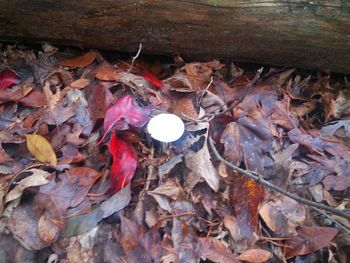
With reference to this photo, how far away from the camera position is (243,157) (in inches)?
82.2

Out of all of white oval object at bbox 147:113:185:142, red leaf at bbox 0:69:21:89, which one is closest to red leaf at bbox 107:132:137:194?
white oval object at bbox 147:113:185:142

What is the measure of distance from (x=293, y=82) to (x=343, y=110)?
1.22ft

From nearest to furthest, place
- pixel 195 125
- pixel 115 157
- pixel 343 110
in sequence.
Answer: pixel 115 157 → pixel 195 125 → pixel 343 110

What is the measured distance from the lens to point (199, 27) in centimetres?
234

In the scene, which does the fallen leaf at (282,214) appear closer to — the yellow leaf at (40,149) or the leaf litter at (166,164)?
the leaf litter at (166,164)

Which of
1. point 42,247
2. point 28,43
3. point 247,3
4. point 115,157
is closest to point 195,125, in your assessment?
point 115,157

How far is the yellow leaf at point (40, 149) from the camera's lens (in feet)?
6.53

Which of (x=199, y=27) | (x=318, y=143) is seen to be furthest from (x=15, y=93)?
(x=318, y=143)

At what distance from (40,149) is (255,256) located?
1211mm

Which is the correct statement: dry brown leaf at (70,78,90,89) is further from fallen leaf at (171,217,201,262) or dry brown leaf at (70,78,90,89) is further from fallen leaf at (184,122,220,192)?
fallen leaf at (171,217,201,262)

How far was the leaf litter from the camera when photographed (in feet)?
6.04

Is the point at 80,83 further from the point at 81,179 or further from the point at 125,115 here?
the point at 81,179

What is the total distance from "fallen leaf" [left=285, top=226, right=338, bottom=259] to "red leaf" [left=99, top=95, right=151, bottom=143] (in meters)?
0.99

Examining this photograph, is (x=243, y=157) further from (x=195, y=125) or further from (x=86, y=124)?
(x=86, y=124)
